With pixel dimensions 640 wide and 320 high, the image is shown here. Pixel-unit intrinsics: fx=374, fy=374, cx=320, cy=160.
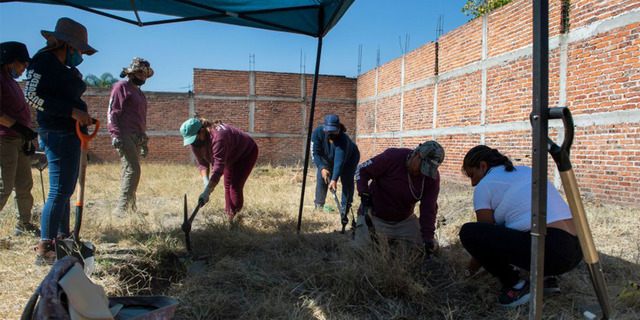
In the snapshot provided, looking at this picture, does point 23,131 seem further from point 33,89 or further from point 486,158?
point 486,158

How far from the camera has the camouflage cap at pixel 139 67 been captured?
460cm

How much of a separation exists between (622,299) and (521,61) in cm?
619

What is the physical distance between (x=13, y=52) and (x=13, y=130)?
66cm

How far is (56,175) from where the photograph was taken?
269cm

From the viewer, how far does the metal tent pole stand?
135 cm

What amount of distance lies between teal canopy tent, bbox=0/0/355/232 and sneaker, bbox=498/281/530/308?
217 cm

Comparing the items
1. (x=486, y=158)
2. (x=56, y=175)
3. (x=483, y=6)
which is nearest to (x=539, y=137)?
(x=486, y=158)

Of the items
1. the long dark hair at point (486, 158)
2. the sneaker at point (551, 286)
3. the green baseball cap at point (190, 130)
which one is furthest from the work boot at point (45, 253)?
the sneaker at point (551, 286)

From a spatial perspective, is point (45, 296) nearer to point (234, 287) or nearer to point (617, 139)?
point (234, 287)

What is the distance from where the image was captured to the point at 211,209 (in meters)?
5.23

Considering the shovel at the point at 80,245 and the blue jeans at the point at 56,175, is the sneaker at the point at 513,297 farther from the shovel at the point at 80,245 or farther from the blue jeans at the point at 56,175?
the blue jeans at the point at 56,175

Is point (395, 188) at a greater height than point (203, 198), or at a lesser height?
greater

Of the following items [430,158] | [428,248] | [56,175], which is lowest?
[428,248]

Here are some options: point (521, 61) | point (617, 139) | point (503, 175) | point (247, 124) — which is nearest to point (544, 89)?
point (503, 175)
